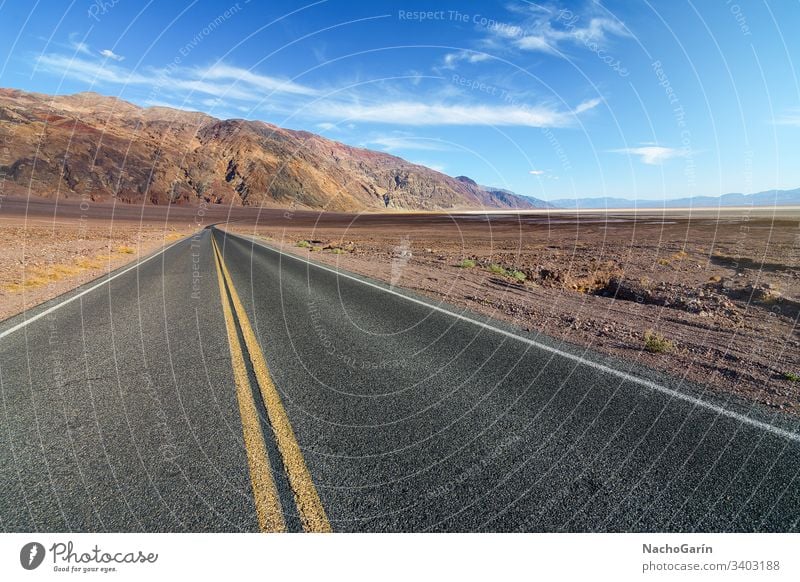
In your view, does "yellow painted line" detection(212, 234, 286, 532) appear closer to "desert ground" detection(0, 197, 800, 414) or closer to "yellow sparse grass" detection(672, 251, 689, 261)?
"desert ground" detection(0, 197, 800, 414)

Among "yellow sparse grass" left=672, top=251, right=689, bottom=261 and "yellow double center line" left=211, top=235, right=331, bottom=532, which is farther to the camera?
"yellow sparse grass" left=672, top=251, right=689, bottom=261

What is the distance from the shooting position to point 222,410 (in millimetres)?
3844

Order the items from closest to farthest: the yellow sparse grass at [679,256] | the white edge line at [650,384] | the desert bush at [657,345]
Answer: the white edge line at [650,384]
the desert bush at [657,345]
the yellow sparse grass at [679,256]

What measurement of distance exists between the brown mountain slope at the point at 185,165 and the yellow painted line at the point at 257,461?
99534mm

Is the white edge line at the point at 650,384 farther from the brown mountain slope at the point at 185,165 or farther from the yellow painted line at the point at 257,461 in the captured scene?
the brown mountain slope at the point at 185,165

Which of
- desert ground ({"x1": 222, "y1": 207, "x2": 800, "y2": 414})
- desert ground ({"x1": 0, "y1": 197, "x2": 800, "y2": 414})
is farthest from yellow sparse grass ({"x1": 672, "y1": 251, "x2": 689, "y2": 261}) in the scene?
desert ground ({"x1": 222, "y1": 207, "x2": 800, "y2": 414})

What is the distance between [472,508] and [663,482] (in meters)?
1.36

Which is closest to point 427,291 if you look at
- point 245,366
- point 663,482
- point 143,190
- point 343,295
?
point 343,295

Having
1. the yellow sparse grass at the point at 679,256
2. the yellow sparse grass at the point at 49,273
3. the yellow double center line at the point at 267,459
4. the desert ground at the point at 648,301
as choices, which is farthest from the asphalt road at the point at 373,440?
the yellow sparse grass at the point at 679,256

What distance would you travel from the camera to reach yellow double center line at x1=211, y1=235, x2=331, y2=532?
7.91 ft

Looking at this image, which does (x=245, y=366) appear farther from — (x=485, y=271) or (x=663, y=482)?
(x=485, y=271)

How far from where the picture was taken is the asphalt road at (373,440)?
2.48 metres

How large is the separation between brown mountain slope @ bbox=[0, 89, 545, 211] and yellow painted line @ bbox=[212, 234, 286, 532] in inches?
3919
